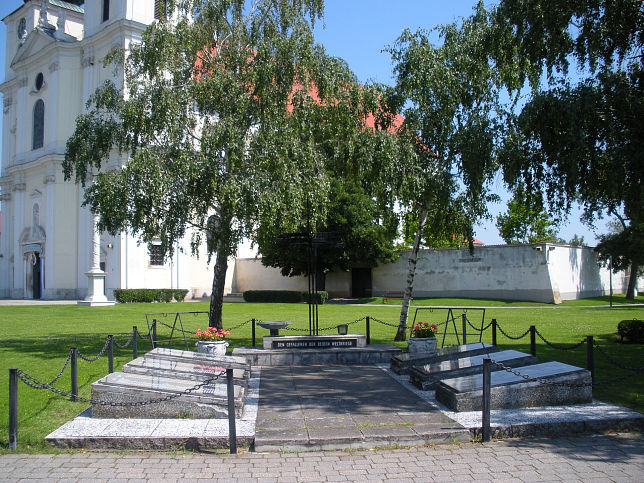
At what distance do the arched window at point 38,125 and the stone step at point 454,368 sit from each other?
43.9 metres

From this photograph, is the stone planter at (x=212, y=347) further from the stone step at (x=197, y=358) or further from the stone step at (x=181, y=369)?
the stone step at (x=181, y=369)

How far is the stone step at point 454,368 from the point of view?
9539mm

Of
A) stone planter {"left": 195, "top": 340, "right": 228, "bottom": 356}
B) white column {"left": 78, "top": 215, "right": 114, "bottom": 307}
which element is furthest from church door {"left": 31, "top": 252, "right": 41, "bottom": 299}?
stone planter {"left": 195, "top": 340, "right": 228, "bottom": 356}

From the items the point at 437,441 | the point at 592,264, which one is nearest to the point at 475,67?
the point at 437,441

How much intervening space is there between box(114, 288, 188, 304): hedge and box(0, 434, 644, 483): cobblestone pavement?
32.3 metres

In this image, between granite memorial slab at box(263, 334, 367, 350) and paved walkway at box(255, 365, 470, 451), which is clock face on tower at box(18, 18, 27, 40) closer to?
granite memorial slab at box(263, 334, 367, 350)

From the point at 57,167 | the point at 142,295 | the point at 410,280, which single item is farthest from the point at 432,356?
the point at 57,167

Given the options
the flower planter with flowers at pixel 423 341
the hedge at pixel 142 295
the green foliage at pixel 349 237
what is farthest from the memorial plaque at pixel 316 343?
the hedge at pixel 142 295

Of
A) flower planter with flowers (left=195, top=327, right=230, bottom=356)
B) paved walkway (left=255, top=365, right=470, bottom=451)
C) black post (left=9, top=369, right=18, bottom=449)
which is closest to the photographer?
black post (left=9, top=369, right=18, bottom=449)

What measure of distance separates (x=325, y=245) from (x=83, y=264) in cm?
3253

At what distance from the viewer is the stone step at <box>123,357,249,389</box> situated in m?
8.78

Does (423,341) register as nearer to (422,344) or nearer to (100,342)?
(422,344)

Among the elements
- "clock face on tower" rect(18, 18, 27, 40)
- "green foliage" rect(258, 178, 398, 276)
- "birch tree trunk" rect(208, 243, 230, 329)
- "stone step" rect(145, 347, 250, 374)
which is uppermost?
"clock face on tower" rect(18, 18, 27, 40)

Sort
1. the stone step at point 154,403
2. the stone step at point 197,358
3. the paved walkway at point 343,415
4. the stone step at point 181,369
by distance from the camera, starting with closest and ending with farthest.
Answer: the paved walkway at point 343,415
the stone step at point 154,403
the stone step at point 181,369
the stone step at point 197,358
